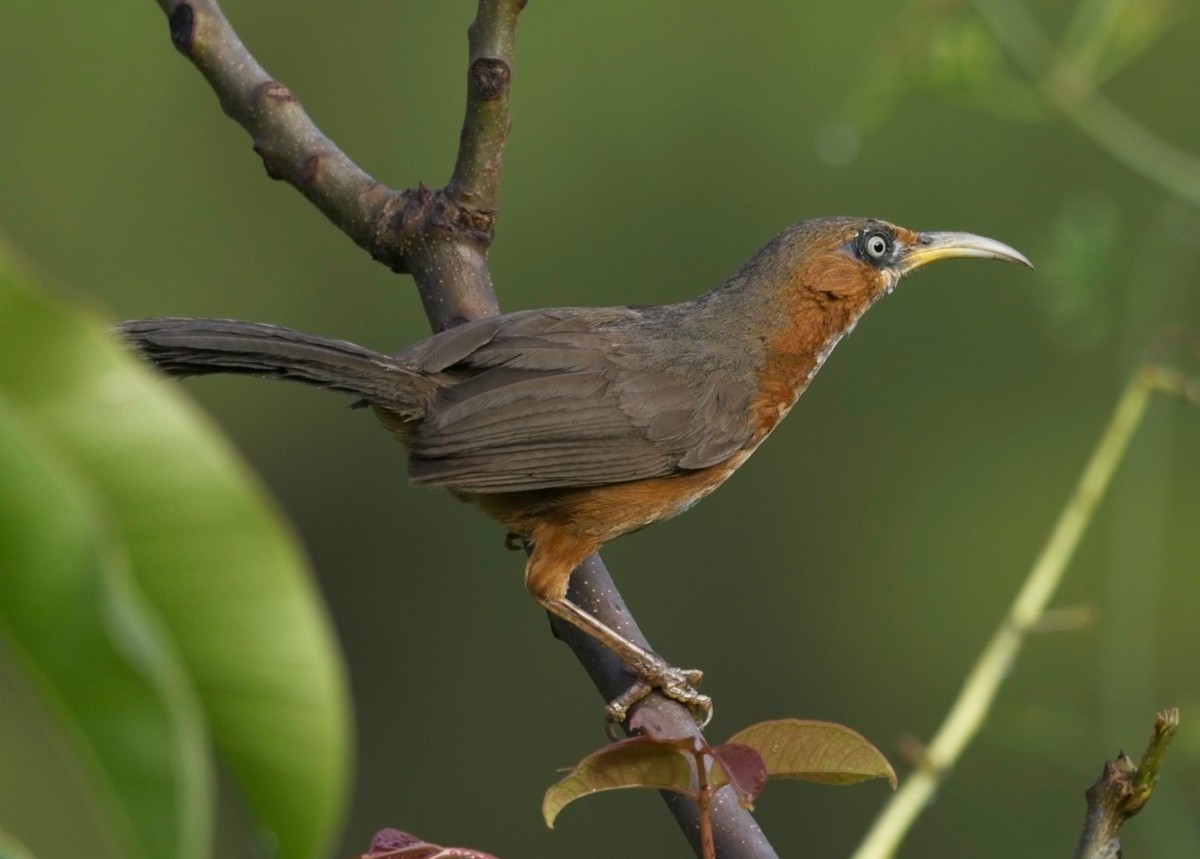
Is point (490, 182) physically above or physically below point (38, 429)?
above

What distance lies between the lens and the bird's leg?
2727mm

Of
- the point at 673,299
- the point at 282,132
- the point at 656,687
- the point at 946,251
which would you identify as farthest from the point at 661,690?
the point at 673,299

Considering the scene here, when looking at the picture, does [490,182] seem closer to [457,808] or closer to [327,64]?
[457,808]

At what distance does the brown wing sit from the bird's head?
347 mm

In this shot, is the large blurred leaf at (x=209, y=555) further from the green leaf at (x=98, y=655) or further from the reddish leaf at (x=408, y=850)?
the reddish leaf at (x=408, y=850)

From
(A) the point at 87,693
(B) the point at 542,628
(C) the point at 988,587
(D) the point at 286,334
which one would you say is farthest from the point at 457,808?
(A) the point at 87,693

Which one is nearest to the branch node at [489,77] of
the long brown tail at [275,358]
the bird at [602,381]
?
the bird at [602,381]

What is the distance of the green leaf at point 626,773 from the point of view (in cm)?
153

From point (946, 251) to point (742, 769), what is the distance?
2.82 m

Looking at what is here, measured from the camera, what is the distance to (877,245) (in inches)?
158

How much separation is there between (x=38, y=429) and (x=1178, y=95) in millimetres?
9965

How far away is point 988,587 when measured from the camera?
995cm

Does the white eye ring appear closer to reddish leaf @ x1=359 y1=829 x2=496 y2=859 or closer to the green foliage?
the green foliage

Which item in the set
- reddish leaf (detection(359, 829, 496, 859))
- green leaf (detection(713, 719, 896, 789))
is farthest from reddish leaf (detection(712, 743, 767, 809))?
reddish leaf (detection(359, 829, 496, 859))
